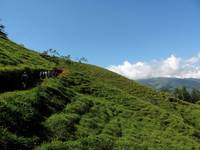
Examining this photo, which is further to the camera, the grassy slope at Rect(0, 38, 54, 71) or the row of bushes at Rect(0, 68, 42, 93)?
the grassy slope at Rect(0, 38, 54, 71)

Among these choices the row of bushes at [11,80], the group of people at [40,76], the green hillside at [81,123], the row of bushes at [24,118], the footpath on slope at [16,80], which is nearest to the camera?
the row of bushes at [24,118]

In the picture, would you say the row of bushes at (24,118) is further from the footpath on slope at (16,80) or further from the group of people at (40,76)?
the group of people at (40,76)

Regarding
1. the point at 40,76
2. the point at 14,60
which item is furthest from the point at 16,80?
the point at 40,76

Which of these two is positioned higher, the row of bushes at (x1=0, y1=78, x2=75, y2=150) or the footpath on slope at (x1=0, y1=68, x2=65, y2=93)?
the footpath on slope at (x1=0, y1=68, x2=65, y2=93)

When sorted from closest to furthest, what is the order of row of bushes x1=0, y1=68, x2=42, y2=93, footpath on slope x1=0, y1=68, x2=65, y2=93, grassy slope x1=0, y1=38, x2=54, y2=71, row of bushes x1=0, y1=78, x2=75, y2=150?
row of bushes x1=0, y1=78, x2=75, y2=150 < row of bushes x1=0, y1=68, x2=42, y2=93 < footpath on slope x1=0, y1=68, x2=65, y2=93 < grassy slope x1=0, y1=38, x2=54, y2=71

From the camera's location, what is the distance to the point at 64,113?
49531 mm

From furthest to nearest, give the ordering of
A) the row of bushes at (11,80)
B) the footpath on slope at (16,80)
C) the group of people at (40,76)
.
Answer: the group of people at (40,76)
the footpath on slope at (16,80)
the row of bushes at (11,80)

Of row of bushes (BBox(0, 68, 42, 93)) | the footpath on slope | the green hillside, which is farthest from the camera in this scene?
the footpath on slope

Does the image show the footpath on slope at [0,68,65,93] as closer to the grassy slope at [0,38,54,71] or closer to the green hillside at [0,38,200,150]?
the grassy slope at [0,38,54,71]

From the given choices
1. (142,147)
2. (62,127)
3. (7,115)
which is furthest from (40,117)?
(142,147)

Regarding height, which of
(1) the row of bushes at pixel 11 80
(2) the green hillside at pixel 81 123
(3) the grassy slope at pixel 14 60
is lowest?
(2) the green hillside at pixel 81 123

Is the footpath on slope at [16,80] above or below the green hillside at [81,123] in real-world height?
above

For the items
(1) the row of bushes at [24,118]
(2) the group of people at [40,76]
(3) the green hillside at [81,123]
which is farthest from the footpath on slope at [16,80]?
(1) the row of bushes at [24,118]

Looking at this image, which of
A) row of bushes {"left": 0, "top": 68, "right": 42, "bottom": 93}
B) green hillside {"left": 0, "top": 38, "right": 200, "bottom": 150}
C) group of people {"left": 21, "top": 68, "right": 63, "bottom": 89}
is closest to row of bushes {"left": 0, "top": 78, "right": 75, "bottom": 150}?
green hillside {"left": 0, "top": 38, "right": 200, "bottom": 150}
